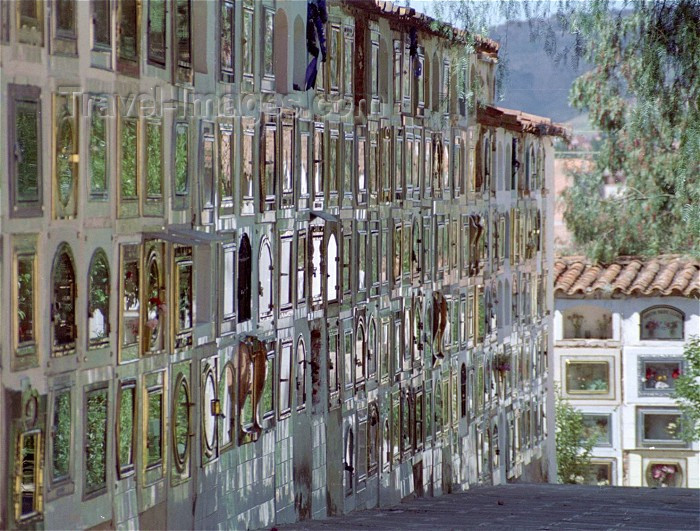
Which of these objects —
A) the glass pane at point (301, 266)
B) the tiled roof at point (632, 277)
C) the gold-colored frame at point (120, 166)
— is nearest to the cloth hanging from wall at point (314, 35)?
the glass pane at point (301, 266)

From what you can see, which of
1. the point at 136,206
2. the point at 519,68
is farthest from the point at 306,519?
the point at 519,68

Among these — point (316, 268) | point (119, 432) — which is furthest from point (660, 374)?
point (119, 432)

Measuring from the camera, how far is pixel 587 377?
4222cm

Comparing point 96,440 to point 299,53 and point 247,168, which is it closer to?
point 247,168

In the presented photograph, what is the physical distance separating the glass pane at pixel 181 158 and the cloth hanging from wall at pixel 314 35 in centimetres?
412

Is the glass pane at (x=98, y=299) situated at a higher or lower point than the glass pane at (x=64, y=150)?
lower

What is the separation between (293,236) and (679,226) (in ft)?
79.3

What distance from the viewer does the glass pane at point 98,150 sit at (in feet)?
38.2

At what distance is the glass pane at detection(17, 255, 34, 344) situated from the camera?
412 inches

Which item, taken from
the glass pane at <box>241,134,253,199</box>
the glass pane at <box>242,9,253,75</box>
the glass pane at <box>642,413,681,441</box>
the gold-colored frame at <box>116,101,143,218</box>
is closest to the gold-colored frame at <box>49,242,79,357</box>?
the gold-colored frame at <box>116,101,143,218</box>

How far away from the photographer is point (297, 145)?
58.3ft

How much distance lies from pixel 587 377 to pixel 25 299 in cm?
3298

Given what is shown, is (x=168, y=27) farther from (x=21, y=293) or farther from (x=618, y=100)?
(x=618, y=100)

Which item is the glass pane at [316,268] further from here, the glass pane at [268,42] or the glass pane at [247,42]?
the glass pane at [247,42]
